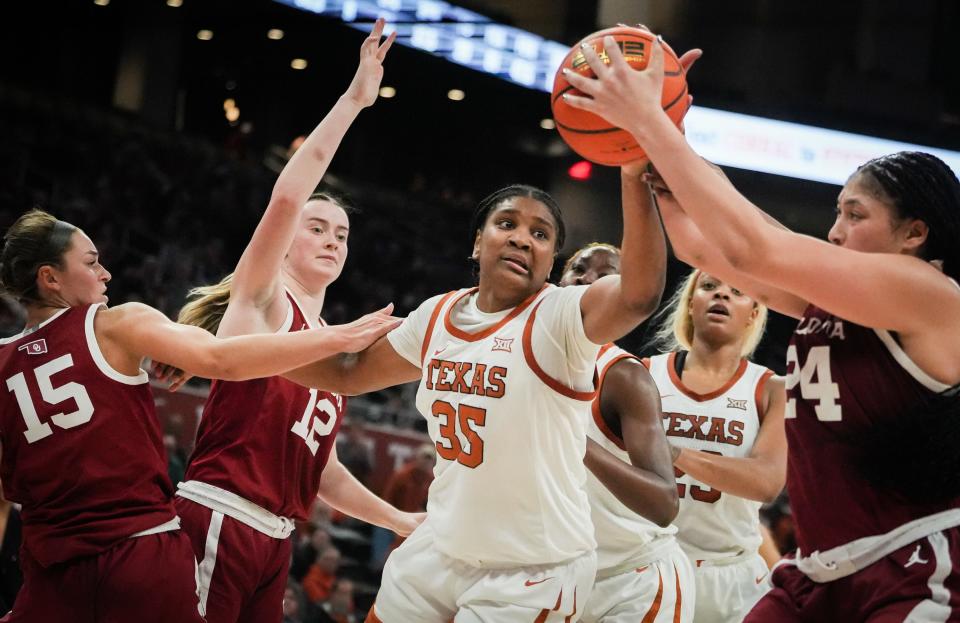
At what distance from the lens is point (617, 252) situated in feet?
14.5

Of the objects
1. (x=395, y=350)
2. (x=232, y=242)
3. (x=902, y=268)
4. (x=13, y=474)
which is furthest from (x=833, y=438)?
(x=232, y=242)

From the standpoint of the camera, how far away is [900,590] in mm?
2611

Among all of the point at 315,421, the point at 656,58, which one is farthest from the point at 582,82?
the point at 315,421

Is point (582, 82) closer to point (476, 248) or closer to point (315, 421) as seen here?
point (476, 248)

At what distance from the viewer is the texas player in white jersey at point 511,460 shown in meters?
3.24

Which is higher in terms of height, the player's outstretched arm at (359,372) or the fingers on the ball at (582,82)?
the fingers on the ball at (582,82)

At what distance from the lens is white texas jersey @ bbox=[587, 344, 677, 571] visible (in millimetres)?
3904

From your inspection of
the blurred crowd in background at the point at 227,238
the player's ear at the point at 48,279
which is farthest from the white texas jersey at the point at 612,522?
the blurred crowd in background at the point at 227,238

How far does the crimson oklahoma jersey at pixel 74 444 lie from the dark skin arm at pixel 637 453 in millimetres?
1479

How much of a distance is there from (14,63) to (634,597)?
1514 cm

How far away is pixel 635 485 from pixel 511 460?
1.39 feet

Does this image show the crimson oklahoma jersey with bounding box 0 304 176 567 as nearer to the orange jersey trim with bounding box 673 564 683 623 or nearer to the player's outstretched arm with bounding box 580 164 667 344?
the player's outstretched arm with bounding box 580 164 667 344

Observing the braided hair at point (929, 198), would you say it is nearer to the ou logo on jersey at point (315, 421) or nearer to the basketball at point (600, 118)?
the basketball at point (600, 118)

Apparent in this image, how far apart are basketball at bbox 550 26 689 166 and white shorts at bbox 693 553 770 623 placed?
230 cm
